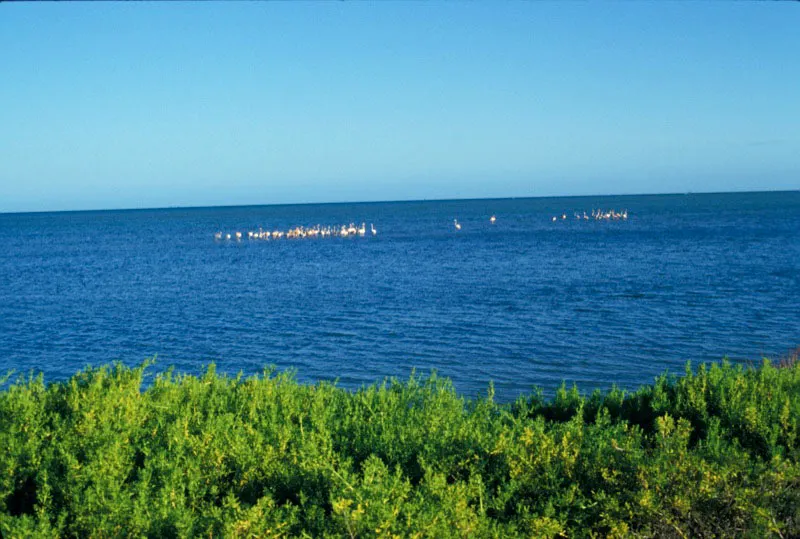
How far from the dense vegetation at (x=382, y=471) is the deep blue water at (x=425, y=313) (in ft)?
47.5

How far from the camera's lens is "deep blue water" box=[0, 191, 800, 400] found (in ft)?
89.5

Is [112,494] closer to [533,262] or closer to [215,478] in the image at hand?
[215,478]

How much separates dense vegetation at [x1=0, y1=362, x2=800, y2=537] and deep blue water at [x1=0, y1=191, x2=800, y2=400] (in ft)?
47.5

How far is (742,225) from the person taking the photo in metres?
109

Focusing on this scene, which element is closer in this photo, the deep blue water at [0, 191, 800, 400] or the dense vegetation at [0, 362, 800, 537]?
the dense vegetation at [0, 362, 800, 537]

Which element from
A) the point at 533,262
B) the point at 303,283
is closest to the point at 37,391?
the point at 303,283

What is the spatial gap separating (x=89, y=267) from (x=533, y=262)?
40.6 metres

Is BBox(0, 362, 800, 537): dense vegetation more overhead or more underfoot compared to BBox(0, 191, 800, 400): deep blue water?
more overhead

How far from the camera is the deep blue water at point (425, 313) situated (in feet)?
89.5

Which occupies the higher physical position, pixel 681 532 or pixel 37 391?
pixel 37 391

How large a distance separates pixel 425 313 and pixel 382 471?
101 feet

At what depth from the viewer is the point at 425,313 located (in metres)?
37.3

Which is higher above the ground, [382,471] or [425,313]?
[382,471]

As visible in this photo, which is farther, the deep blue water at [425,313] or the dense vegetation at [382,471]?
the deep blue water at [425,313]
